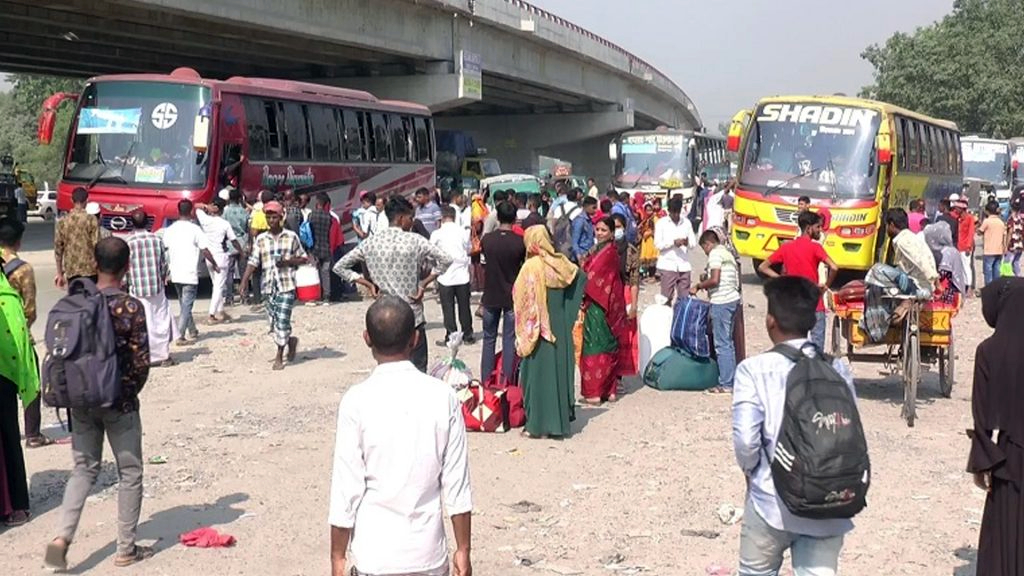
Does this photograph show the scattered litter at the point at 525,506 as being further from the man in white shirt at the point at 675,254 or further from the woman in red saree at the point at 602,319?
the man in white shirt at the point at 675,254

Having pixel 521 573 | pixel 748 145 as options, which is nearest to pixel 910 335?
pixel 521 573

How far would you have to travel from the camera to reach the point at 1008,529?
454cm

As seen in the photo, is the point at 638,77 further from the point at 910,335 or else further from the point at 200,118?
the point at 910,335

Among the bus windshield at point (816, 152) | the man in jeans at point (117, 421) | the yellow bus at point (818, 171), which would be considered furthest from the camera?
the bus windshield at point (816, 152)

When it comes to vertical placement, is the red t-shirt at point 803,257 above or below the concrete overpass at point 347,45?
below

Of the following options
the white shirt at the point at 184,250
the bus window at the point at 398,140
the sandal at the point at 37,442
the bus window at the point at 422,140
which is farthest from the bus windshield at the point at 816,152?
the sandal at the point at 37,442

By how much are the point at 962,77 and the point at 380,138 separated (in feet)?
155

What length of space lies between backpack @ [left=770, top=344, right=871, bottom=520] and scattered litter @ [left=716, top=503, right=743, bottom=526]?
3219mm

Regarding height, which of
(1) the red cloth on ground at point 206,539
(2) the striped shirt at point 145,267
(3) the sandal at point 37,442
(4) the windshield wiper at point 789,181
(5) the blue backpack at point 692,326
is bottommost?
(1) the red cloth on ground at point 206,539

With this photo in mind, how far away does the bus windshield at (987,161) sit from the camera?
132 ft

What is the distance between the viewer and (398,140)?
88.6ft

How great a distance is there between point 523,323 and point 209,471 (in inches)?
96.7

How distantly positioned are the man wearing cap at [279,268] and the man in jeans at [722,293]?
394 cm

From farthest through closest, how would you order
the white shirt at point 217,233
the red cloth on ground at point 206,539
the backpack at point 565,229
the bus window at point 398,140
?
the bus window at point 398,140 < the backpack at point 565,229 < the white shirt at point 217,233 < the red cloth on ground at point 206,539
